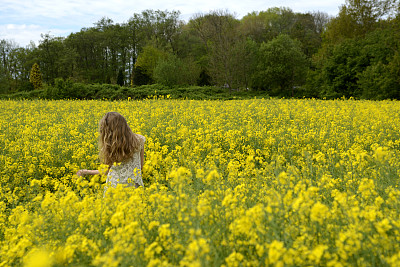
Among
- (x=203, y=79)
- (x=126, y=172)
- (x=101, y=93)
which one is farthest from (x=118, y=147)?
(x=203, y=79)

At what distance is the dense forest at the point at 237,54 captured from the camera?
26672mm

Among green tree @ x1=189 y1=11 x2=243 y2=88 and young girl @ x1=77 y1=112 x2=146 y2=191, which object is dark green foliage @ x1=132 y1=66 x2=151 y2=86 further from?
young girl @ x1=77 y1=112 x2=146 y2=191

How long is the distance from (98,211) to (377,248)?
93.0 inches

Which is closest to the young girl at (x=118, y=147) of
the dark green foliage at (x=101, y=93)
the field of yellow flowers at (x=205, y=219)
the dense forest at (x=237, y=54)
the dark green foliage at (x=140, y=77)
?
the field of yellow flowers at (x=205, y=219)

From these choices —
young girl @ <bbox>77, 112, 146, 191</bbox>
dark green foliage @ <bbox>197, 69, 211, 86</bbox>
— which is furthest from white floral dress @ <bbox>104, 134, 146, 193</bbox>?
dark green foliage @ <bbox>197, 69, 211, 86</bbox>

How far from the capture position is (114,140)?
173 inches

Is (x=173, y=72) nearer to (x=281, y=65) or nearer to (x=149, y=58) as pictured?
(x=149, y=58)

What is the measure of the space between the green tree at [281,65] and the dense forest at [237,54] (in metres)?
0.12

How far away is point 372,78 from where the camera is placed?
23.5 meters

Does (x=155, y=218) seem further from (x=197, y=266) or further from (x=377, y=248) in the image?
(x=377, y=248)

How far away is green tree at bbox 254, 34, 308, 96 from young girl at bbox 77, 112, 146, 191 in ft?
111

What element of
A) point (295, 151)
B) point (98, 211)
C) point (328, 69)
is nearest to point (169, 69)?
point (328, 69)

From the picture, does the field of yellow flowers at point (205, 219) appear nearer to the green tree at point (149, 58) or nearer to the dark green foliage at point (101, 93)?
the dark green foliage at point (101, 93)

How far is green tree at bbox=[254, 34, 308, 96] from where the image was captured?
36.8 m
